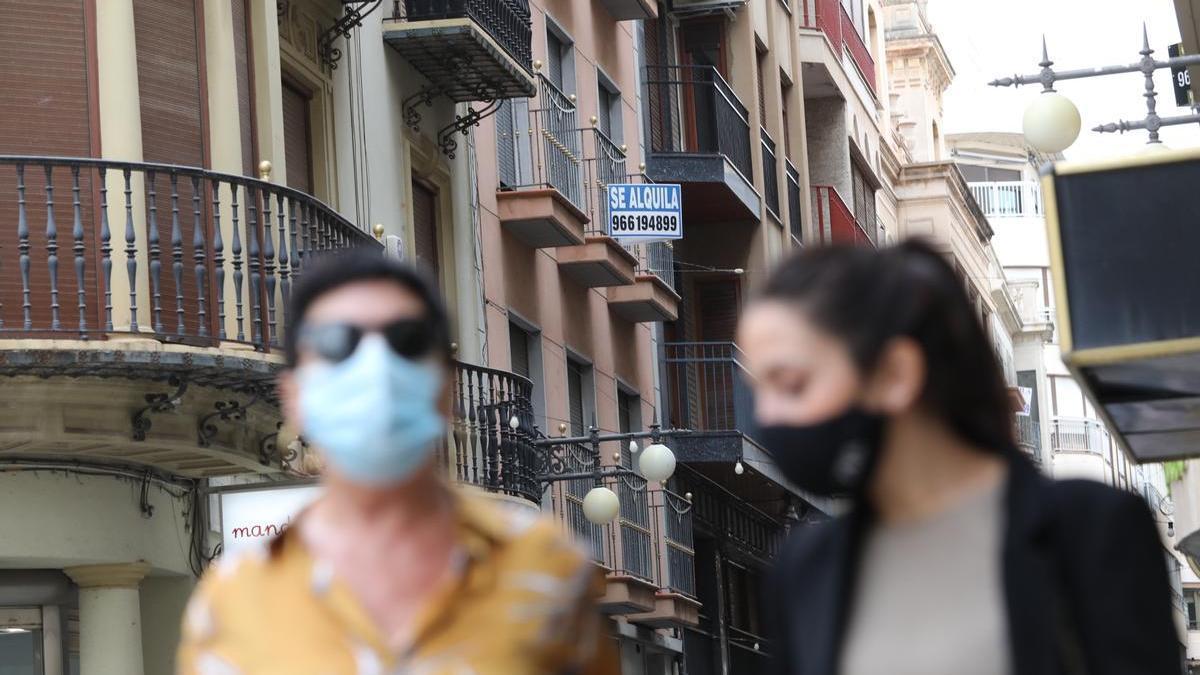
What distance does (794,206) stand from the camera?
3903cm

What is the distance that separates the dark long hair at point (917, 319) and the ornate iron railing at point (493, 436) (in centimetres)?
1632

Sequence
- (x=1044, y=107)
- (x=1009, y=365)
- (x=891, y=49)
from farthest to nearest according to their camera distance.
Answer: (x=1009, y=365)
(x=891, y=49)
(x=1044, y=107)

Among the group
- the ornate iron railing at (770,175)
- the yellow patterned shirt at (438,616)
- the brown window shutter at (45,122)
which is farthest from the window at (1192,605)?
the yellow patterned shirt at (438,616)

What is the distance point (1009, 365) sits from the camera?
65.1m

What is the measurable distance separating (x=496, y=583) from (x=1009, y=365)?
61.9 m

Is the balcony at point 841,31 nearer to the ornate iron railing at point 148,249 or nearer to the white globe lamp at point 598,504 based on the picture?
the white globe lamp at point 598,504

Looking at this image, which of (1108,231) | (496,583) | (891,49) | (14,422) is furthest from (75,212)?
(891,49)

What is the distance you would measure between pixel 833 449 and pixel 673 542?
86.4ft

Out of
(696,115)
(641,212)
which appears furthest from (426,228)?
(696,115)

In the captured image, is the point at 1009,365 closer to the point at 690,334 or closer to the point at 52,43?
the point at 690,334

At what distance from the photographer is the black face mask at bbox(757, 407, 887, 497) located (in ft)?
12.2

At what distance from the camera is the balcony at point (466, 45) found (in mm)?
21031

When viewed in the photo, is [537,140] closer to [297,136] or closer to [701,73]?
[297,136]

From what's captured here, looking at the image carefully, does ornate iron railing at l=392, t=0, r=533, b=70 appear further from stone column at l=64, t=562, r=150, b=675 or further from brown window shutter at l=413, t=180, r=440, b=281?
stone column at l=64, t=562, r=150, b=675
